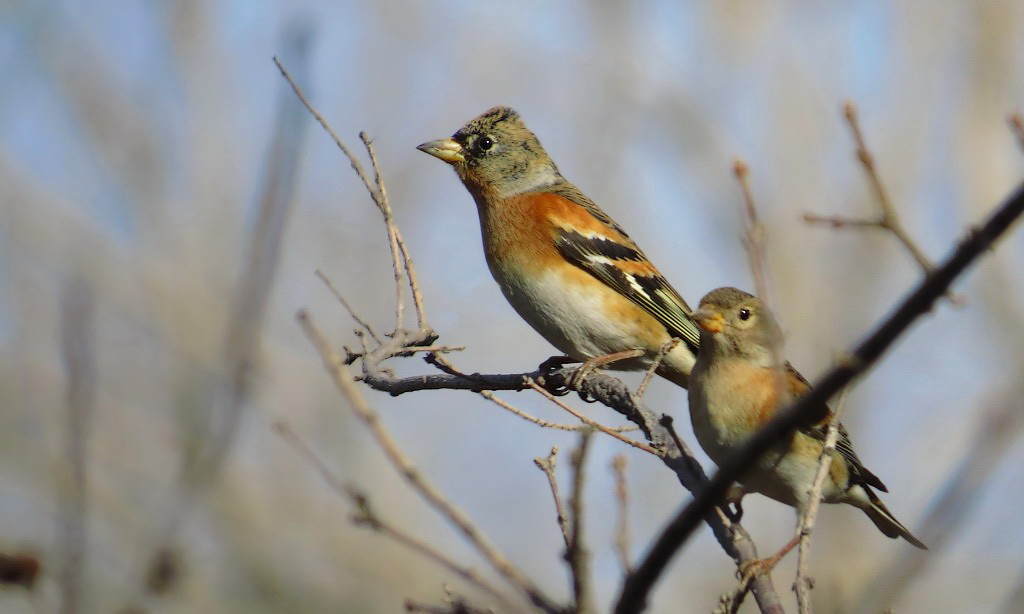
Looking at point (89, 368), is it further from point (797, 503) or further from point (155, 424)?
point (155, 424)

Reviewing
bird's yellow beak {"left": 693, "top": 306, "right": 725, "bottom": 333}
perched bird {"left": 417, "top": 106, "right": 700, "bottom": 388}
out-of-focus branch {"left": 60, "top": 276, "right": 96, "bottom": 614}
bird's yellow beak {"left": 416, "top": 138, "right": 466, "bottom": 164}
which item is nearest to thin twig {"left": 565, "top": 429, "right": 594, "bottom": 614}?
out-of-focus branch {"left": 60, "top": 276, "right": 96, "bottom": 614}

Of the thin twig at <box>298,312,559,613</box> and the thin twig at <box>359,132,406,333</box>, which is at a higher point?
the thin twig at <box>359,132,406,333</box>

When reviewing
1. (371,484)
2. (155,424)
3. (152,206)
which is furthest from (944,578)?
(152,206)

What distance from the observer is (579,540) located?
1880 mm

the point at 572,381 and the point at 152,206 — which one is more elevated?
the point at 152,206

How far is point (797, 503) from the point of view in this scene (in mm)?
5074

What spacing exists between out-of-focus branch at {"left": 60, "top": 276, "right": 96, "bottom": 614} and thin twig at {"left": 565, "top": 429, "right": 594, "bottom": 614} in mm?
805

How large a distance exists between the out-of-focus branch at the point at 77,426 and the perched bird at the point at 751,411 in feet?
10.5

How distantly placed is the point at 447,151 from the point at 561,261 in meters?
1.13

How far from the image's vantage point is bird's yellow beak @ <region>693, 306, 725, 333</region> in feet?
17.6

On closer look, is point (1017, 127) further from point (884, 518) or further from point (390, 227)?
point (884, 518)

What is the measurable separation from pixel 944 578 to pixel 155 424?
24.9 ft

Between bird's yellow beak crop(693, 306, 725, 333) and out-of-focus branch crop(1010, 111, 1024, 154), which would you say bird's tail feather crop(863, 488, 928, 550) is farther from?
out-of-focus branch crop(1010, 111, 1024, 154)

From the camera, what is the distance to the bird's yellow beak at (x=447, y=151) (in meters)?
6.69
